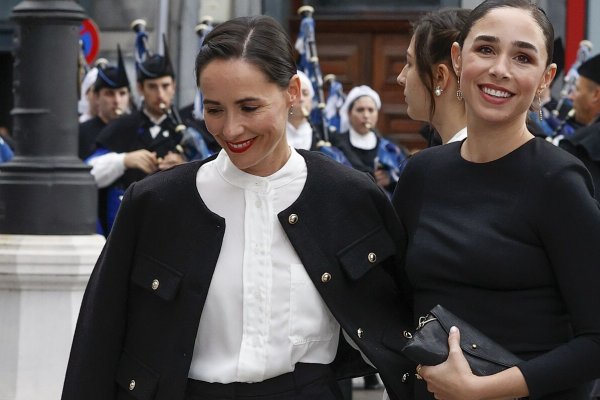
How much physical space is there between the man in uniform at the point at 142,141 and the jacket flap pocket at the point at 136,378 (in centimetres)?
536

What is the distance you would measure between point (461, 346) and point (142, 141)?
665cm

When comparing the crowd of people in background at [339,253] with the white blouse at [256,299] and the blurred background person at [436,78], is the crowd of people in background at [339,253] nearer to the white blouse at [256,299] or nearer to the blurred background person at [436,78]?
the white blouse at [256,299]

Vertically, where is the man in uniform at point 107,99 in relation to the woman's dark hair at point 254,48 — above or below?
below

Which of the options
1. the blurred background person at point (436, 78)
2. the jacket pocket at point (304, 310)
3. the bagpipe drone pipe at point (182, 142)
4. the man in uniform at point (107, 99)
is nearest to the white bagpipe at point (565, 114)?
the bagpipe drone pipe at point (182, 142)

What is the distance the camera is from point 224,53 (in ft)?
11.4

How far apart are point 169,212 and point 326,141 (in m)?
7.88

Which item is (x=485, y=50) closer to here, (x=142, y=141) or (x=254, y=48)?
(x=254, y=48)

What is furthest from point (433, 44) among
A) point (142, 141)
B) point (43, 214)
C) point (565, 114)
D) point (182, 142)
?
point (565, 114)

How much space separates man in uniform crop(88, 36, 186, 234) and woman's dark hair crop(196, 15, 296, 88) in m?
5.37

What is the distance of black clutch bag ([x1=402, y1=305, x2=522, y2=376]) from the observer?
318 cm

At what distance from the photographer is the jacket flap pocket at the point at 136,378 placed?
352 centimetres

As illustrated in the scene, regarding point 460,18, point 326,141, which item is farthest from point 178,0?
point 460,18

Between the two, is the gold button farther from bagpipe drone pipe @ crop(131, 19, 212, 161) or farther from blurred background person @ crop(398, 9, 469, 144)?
bagpipe drone pipe @ crop(131, 19, 212, 161)

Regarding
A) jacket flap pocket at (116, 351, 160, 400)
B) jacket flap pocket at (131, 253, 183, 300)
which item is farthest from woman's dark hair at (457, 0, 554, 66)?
jacket flap pocket at (116, 351, 160, 400)
